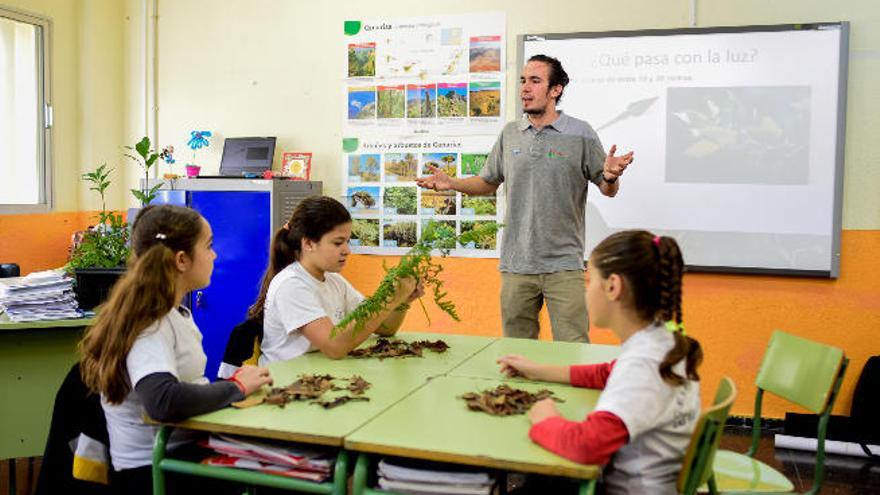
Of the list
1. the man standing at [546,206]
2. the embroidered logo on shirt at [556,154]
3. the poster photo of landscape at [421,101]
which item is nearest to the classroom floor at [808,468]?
the man standing at [546,206]

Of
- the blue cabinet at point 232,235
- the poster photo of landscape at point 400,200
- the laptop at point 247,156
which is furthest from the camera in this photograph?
the laptop at point 247,156

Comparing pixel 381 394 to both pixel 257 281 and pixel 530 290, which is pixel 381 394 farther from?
pixel 257 281

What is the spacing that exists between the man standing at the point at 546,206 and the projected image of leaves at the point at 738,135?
2.93ft

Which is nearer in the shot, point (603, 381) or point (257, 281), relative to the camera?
point (603, 381)

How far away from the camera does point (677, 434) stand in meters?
1.68

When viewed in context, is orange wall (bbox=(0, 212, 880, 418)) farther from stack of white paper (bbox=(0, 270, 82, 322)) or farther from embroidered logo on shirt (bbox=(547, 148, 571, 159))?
stack of white paper (bbox=(0, 270, 82, 322))

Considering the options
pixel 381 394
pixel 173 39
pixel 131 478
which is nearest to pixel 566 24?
pixel 173 39

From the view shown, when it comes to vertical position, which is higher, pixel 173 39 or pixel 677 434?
pixel 173 39

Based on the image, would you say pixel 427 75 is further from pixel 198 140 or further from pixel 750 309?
pixel 750 309

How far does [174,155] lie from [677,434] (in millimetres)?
4212

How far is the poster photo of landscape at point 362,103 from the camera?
4715mm

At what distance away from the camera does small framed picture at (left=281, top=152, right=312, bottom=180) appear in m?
4.76

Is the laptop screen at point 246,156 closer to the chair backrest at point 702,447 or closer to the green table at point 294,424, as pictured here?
the green table at point 294,424

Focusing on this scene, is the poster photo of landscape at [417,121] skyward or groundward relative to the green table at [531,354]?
skyward
